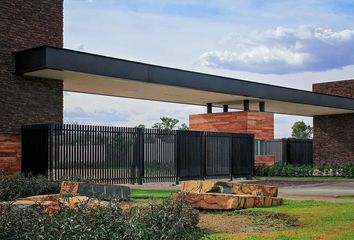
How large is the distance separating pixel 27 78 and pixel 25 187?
5.90 meters

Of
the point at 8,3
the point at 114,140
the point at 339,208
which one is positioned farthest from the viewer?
the point at 114,140

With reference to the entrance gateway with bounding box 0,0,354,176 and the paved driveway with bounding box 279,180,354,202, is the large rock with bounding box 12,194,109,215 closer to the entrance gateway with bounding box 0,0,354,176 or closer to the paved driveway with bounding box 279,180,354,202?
the entrance gateway with bounding box 0,0,354,176

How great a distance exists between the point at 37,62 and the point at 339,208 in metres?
9.61

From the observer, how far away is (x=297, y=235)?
8141 mm

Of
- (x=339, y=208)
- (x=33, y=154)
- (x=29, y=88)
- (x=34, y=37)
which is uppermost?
(x=34, y=37)

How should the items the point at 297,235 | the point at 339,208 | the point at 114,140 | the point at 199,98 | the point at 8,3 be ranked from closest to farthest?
the point at 297,235 → the point at 339,208 → the point at 8,3 → the point at 114,140 → the point at 199,98

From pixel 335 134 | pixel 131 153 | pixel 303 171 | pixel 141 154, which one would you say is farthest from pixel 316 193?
pixel 335 134

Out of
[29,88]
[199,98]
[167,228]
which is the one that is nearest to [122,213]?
[167,228]

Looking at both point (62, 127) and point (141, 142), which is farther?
point (141, 142)

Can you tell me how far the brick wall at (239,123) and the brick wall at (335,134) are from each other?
706cm

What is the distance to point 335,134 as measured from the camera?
3238cm

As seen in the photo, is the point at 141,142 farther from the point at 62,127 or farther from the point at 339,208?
the point at 339,208

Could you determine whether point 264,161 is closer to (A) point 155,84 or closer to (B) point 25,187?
(A) point 155,84

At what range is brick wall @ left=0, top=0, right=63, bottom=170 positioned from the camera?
16984 mm
